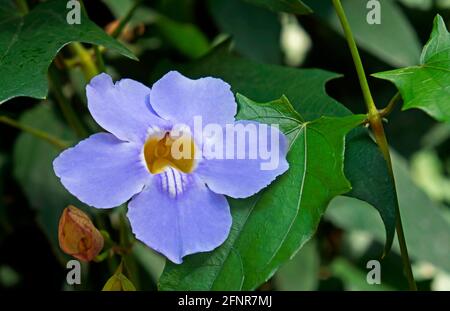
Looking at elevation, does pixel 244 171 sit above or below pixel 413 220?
above

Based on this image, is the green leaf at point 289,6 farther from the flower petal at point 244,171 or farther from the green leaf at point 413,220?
the green leaf at point 413,220

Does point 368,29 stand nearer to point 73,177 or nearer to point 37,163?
point 37,163

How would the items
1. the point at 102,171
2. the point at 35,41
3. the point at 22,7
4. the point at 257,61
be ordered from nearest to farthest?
the point at 102,171 < the point at 35,41 < the point at 22,7 < the point at 257,61

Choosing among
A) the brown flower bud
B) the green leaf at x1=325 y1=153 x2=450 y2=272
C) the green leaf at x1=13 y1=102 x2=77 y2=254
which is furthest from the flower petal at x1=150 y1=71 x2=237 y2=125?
the green leaf at x1=325 y1=153 x2=450 y2=272

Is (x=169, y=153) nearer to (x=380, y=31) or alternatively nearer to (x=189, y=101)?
(x=189, y=101)

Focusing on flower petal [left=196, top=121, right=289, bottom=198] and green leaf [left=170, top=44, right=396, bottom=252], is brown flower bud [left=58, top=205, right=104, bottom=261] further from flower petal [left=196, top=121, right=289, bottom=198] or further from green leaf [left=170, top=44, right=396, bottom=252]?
green leaf [left=170, top=44, right=396, bottom=252]

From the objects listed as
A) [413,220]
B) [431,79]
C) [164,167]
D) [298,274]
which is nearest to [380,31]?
[413,220]
